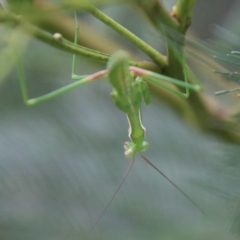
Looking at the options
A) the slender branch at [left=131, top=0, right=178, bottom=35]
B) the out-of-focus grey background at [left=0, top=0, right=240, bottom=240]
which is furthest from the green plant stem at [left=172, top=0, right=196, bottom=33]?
the out-of-focus grey background at [left=0, top=0, right=240, bottom=240]

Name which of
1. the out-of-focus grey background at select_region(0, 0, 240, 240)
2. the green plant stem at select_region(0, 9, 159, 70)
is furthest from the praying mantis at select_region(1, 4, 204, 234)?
the out-of-focus grey background at select_region(0, 0, 240, 240)

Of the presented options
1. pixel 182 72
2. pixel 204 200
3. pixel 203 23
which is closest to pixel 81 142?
pixel 204 200

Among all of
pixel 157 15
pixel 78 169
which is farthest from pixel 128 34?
pixel 78 169

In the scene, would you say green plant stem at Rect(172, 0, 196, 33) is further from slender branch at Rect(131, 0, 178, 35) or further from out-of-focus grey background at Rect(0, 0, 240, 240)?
out-of-focus grey background at Rect(0, 0, 240, 240)

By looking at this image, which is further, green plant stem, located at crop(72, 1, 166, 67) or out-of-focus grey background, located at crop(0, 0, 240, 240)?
out-of-focus grey background, located at crop(0, 0, 240, 240)

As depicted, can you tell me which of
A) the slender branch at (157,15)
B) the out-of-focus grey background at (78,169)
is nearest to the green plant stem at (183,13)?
the slender branch at (157,15)

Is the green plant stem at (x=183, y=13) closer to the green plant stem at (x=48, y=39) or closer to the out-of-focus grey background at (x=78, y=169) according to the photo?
the green plant stem at (x=48, y=39)

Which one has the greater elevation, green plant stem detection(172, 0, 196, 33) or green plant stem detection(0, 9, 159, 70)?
green plant stem detection(172, 0, 196, 33)

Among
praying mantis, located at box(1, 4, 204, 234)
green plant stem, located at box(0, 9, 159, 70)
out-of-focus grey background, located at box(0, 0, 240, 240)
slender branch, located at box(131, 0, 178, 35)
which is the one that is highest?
slender branch, located at box(131, 0, 178, 35)
